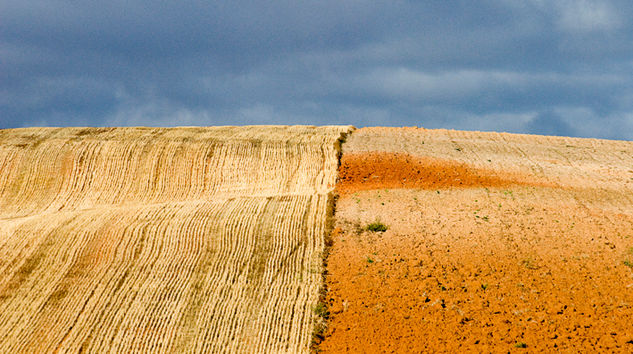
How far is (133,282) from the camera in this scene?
2262 centimetres

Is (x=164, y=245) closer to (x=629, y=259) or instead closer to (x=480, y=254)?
(x=480, y=254)

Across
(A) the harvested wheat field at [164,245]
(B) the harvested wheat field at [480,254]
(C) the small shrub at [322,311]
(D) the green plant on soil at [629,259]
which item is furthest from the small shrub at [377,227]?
(D) the green plant on soil at [629,259]

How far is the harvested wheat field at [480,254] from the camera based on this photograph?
18.4 meters

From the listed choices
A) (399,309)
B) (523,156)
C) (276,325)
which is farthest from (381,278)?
(523,156)

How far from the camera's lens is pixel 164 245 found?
24906 millimetres

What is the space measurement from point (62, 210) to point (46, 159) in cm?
795

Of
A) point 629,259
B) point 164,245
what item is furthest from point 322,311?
point 629,259

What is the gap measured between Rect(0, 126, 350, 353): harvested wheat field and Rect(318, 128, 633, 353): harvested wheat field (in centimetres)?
203

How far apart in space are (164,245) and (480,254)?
14964mm

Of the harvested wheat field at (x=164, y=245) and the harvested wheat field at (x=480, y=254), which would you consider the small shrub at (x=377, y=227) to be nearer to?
the harvested wheat field at (x=480, y=254)

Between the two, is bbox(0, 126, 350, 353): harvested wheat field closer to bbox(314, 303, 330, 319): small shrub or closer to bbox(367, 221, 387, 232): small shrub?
bbox(314, 303, 330, 319): small shrub

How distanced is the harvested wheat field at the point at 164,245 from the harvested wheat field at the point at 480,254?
2026mm

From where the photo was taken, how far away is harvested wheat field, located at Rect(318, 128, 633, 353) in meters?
18.4

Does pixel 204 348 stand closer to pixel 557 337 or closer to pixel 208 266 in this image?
pixel 208 266
